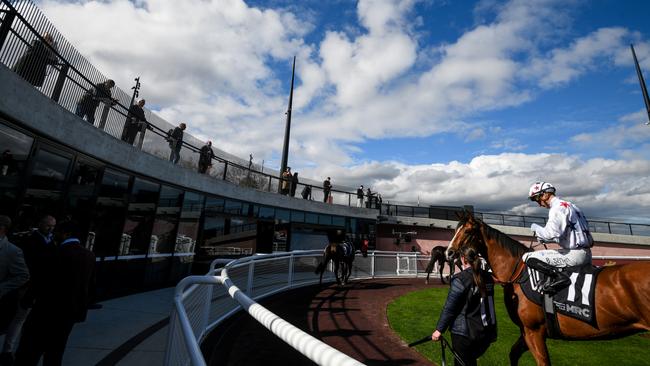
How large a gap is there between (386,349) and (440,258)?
9916mm

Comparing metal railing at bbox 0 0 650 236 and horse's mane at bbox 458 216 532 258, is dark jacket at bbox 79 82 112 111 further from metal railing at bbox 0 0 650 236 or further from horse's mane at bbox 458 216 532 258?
horse's mane at bbox 458 216 532 258

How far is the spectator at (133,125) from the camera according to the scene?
802 centimetres

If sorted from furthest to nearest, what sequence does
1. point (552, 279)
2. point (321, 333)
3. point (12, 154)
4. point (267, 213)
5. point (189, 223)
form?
point (267, 213), point (189, 223), point (321, 333), point (12, 154), point (552, 279)

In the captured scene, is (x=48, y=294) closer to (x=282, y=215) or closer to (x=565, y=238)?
(x=565, y=238)

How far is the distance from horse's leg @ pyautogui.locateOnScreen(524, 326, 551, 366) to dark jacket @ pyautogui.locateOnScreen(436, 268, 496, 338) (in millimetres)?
1058

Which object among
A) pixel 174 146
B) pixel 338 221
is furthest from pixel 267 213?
pixel 338 221

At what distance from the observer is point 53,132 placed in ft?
18.3

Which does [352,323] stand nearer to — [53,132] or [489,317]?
[489,317]

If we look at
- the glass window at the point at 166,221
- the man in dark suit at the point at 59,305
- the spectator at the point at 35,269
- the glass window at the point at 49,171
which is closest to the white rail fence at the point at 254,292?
the man in dark suit at the point at 59,305

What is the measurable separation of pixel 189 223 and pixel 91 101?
5019mm

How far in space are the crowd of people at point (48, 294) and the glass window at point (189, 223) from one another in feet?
21.5

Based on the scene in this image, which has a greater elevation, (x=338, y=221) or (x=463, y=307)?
(x=338, y=221)

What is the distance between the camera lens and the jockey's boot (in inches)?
142

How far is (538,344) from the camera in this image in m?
3.64
